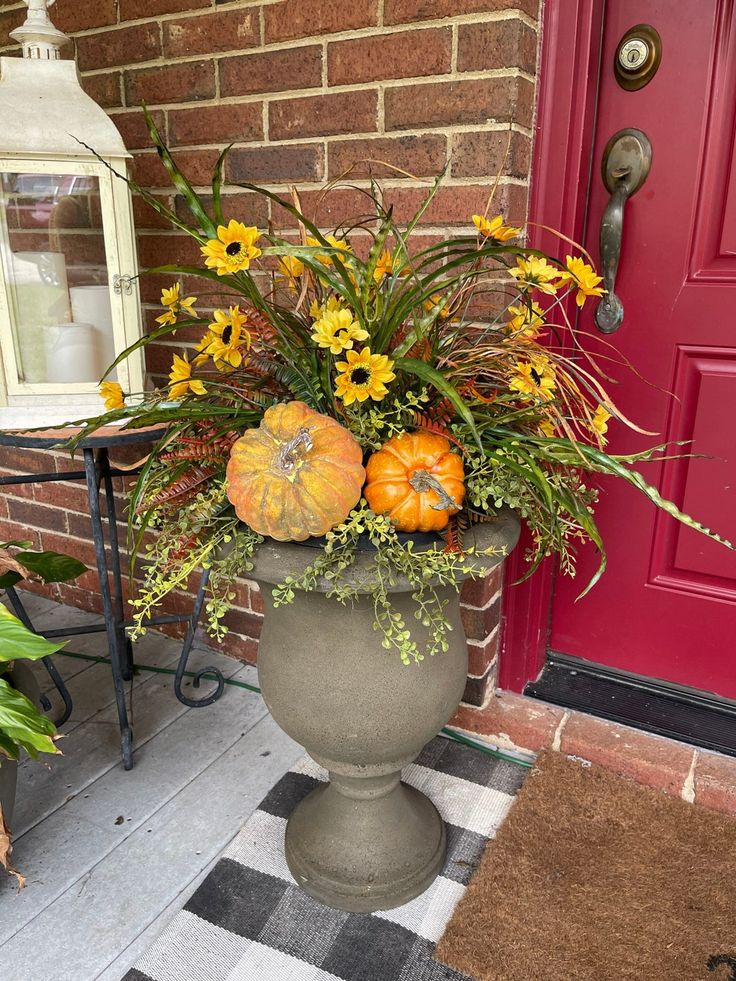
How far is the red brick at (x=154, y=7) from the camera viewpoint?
1.68 metres

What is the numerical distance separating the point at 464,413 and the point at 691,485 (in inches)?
36.5

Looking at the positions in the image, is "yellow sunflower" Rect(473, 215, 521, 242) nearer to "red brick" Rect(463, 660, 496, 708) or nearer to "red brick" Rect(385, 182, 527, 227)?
"red brick" Rect(385, 182, 527, 227)

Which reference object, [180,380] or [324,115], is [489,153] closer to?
[324,115]

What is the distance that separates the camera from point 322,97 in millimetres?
1567

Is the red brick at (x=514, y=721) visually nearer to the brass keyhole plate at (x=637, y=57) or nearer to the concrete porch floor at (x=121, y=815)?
the concrete porch floor at (x=121, y=815)

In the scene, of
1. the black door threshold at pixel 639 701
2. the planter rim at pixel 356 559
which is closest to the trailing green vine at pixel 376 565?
the planter rim at pixel 356 559

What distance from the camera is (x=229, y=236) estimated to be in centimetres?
99

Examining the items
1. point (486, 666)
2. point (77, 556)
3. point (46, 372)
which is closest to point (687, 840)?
point (486, 666)

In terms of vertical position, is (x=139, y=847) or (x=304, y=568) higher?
(x=304, y=568)

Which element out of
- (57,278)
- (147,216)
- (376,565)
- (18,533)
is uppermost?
(147,216)

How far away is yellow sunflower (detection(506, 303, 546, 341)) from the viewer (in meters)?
1.16

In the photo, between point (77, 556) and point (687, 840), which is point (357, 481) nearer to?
point (687, 840)

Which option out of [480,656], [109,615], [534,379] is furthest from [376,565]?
[109,615]

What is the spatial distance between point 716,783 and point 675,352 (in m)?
0.92
